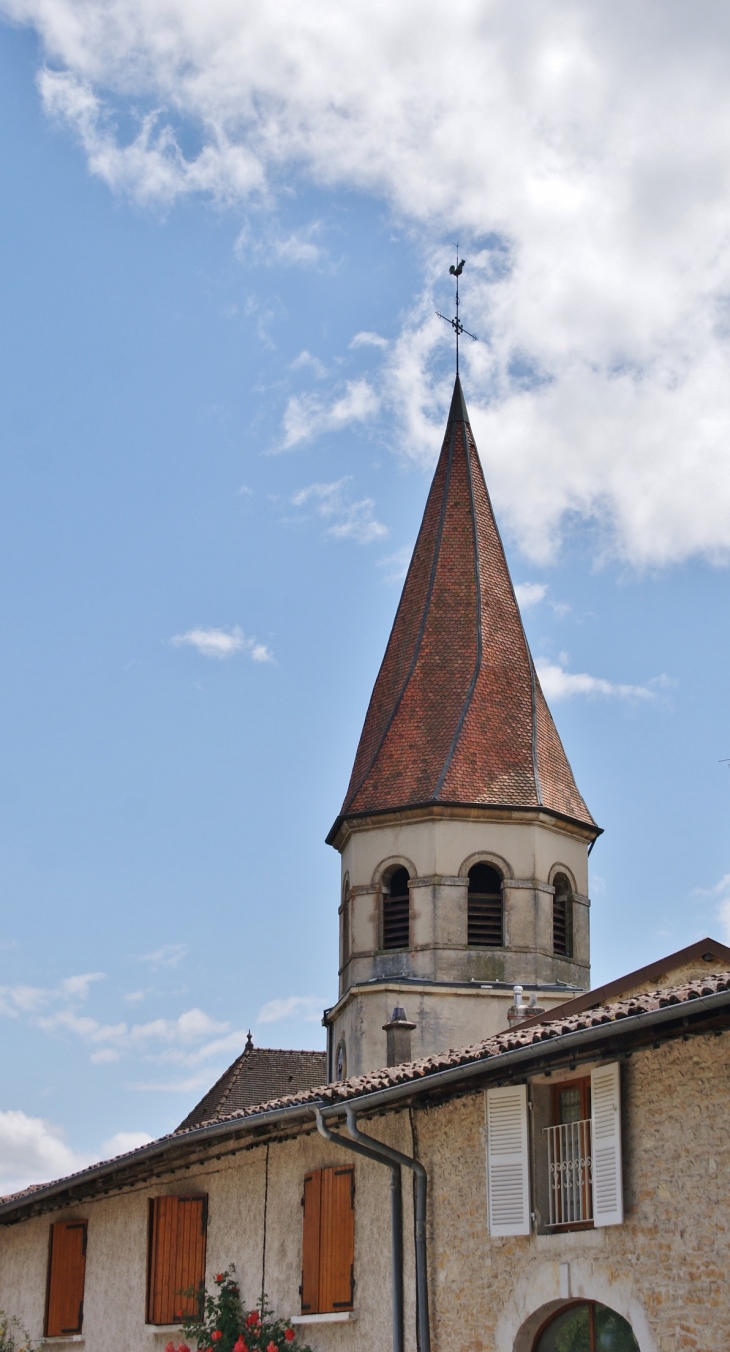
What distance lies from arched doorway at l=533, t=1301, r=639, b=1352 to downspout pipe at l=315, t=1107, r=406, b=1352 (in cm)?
134

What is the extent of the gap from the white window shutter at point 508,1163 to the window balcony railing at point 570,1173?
21 cm

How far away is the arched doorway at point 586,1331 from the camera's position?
1134 centimetres

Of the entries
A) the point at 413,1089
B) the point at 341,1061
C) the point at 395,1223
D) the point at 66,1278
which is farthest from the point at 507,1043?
the point at 341,1061

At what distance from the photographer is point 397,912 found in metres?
25.4

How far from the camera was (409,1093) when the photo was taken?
12.6m

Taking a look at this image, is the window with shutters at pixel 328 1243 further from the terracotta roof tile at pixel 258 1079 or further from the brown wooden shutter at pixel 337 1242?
the terracotta roof tile at pixel 258 1079

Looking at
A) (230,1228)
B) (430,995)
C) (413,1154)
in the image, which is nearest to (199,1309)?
(230,1228)

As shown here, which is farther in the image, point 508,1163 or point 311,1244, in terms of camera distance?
point 311,1244

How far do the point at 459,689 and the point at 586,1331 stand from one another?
54.1 feet

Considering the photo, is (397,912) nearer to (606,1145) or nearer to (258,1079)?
(258,1079)

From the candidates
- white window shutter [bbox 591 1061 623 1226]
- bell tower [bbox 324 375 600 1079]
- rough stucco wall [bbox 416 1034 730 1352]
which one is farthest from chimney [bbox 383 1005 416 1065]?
white window shutter [bbox 591 1061 623 1226]

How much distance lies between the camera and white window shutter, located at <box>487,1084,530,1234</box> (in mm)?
12133

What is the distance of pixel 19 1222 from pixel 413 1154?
29.6ft

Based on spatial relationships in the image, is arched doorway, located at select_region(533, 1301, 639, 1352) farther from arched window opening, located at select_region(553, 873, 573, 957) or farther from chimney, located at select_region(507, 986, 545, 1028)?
arched window opening, located at select_region(553, 873, 573, 957)
